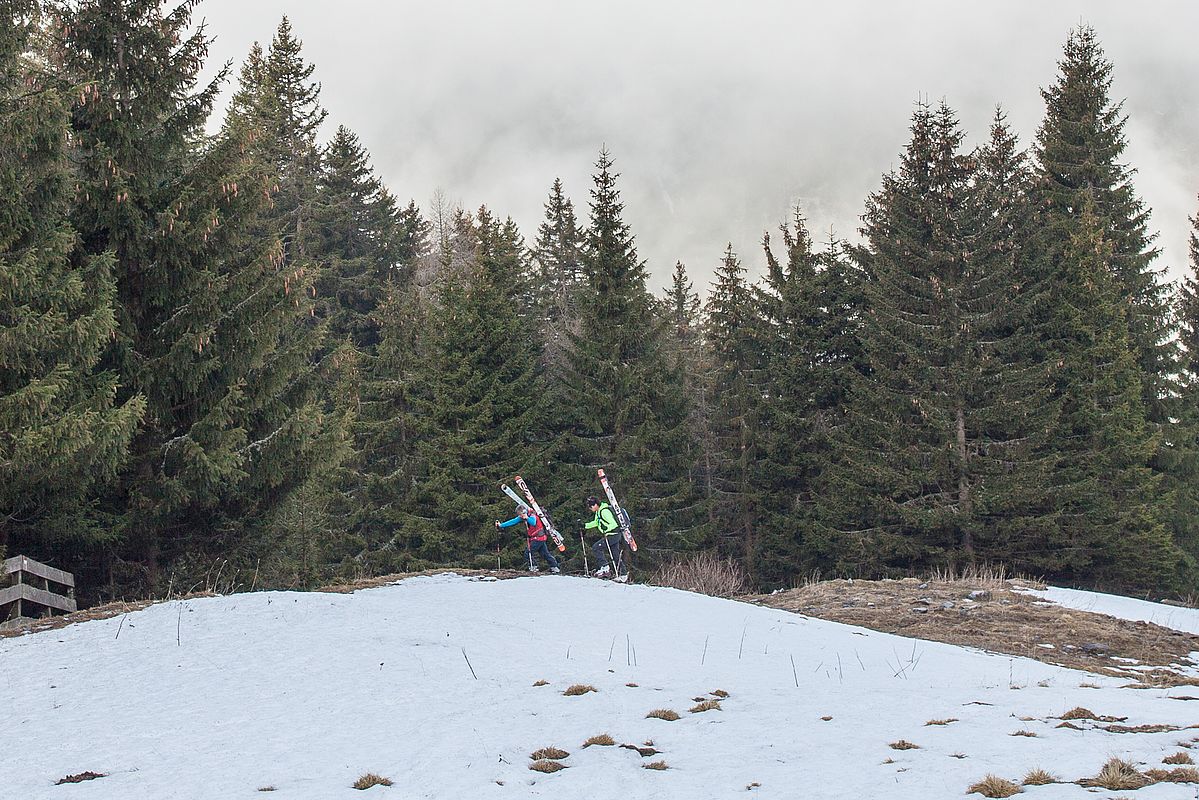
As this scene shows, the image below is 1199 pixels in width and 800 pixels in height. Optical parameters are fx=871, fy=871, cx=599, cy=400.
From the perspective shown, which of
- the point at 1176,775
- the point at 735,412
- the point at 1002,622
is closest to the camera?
the point at 1176,775

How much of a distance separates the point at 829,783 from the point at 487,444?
26.0 meters

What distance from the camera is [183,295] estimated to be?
13844mm

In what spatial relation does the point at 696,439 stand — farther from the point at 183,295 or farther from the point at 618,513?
the point at 183,295

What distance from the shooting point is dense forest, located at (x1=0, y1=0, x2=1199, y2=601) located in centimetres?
1382

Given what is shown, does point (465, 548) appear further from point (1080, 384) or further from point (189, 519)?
point (1080, 384)

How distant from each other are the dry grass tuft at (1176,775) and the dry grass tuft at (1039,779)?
0.54m

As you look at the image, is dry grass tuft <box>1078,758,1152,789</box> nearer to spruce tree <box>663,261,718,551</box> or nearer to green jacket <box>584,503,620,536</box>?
green jacket <box>584,503,620,536</box>

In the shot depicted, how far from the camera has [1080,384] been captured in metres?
29.4

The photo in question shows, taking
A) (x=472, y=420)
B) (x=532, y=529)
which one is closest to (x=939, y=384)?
(x=472, y=420)

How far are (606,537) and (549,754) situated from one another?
10.2 m

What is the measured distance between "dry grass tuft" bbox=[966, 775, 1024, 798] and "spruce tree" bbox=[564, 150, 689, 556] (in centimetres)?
2629

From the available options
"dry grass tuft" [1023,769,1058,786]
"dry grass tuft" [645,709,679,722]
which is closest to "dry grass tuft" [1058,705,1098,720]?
"dry grass tuft" [1023,769,1058,786]

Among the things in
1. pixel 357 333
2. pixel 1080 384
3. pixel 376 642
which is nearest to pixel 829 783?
pixel 376 642

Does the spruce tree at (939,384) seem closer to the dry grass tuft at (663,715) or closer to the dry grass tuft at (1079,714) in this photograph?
the dry grass tuft at (1079,714)
